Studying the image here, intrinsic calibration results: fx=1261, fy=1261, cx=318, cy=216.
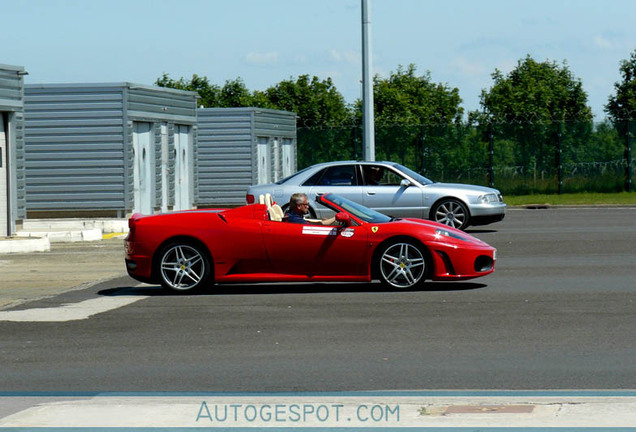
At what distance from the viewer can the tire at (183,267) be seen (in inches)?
572

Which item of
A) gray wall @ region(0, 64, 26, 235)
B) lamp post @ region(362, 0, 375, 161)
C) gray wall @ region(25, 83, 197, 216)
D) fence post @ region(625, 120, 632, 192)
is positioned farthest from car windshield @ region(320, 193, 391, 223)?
fence post @ region(625, 120, 632, 192)

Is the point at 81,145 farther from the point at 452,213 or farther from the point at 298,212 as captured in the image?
the point at 298,212

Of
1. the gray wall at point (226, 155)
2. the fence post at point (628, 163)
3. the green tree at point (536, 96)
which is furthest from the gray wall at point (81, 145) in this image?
the green tree at point (536, 96)

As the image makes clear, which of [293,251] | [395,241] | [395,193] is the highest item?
[395,193]

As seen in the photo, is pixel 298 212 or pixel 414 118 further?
pixel 414 118

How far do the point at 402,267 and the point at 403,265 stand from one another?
25 mm

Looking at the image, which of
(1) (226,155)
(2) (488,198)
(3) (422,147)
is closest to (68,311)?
(2) (488,198)

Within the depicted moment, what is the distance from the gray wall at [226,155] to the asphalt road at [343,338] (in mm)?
25549

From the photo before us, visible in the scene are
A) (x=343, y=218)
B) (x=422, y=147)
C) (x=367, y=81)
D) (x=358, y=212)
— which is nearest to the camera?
(x=343, y=218)

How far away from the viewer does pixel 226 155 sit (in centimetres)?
4209

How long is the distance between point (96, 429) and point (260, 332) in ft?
14.2

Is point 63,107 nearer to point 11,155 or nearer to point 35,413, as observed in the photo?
point 11,155

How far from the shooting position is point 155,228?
14.5 meters

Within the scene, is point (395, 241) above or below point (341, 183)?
below
